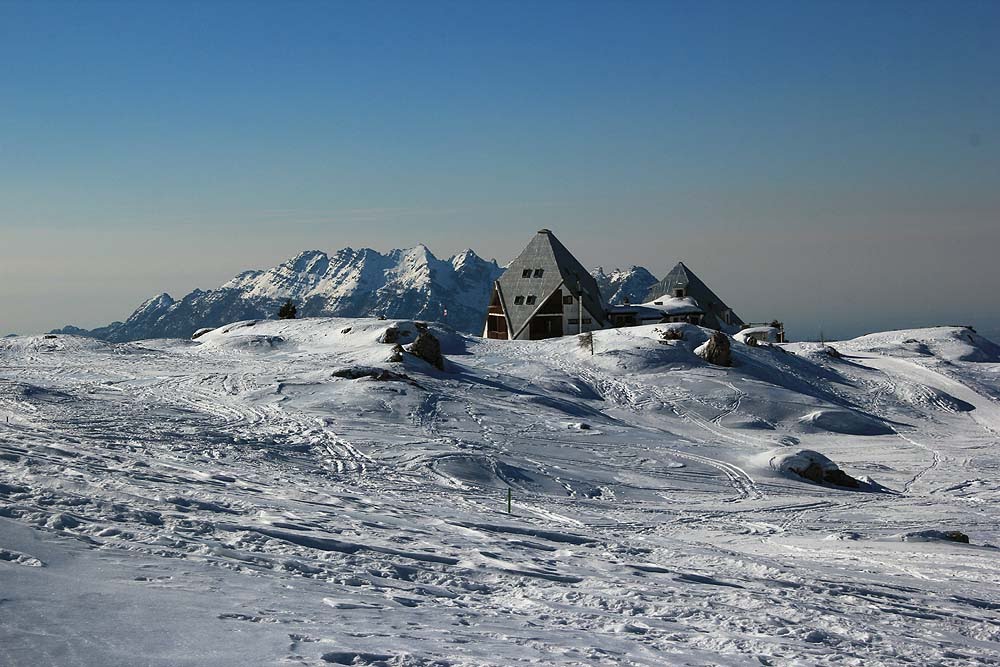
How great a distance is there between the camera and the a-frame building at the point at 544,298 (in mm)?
66000

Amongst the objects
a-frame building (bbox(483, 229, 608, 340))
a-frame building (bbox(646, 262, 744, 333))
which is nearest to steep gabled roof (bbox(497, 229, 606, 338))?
a-frame building (bbox(483, 229, 608, 340))

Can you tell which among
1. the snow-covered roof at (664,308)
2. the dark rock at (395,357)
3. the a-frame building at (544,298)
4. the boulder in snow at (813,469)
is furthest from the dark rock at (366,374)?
the snow-covered roof at (664,308)

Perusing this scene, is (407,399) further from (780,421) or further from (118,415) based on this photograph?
(780,421)

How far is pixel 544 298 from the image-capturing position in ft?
218

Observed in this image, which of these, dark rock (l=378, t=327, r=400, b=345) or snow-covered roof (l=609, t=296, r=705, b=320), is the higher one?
snow-covered roof (l=609, t=296, r=705, b=320)

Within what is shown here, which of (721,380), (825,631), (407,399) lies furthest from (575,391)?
(825,631)

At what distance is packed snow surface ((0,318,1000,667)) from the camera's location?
8.75 m

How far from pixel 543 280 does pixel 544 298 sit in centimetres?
218

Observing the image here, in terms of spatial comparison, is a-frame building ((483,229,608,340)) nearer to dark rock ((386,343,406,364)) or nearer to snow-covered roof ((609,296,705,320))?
snow-covered roof ((609,296,705,320))

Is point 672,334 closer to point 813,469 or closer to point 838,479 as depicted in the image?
→ point 813,469

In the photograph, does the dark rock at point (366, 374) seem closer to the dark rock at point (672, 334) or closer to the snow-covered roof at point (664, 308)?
the dark rock at point (672, 334)

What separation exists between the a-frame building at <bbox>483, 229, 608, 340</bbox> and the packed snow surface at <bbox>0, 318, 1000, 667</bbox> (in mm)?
23346

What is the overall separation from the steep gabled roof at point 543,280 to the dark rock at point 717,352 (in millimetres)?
20543

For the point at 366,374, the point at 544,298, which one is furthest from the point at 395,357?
the point at 544,298
